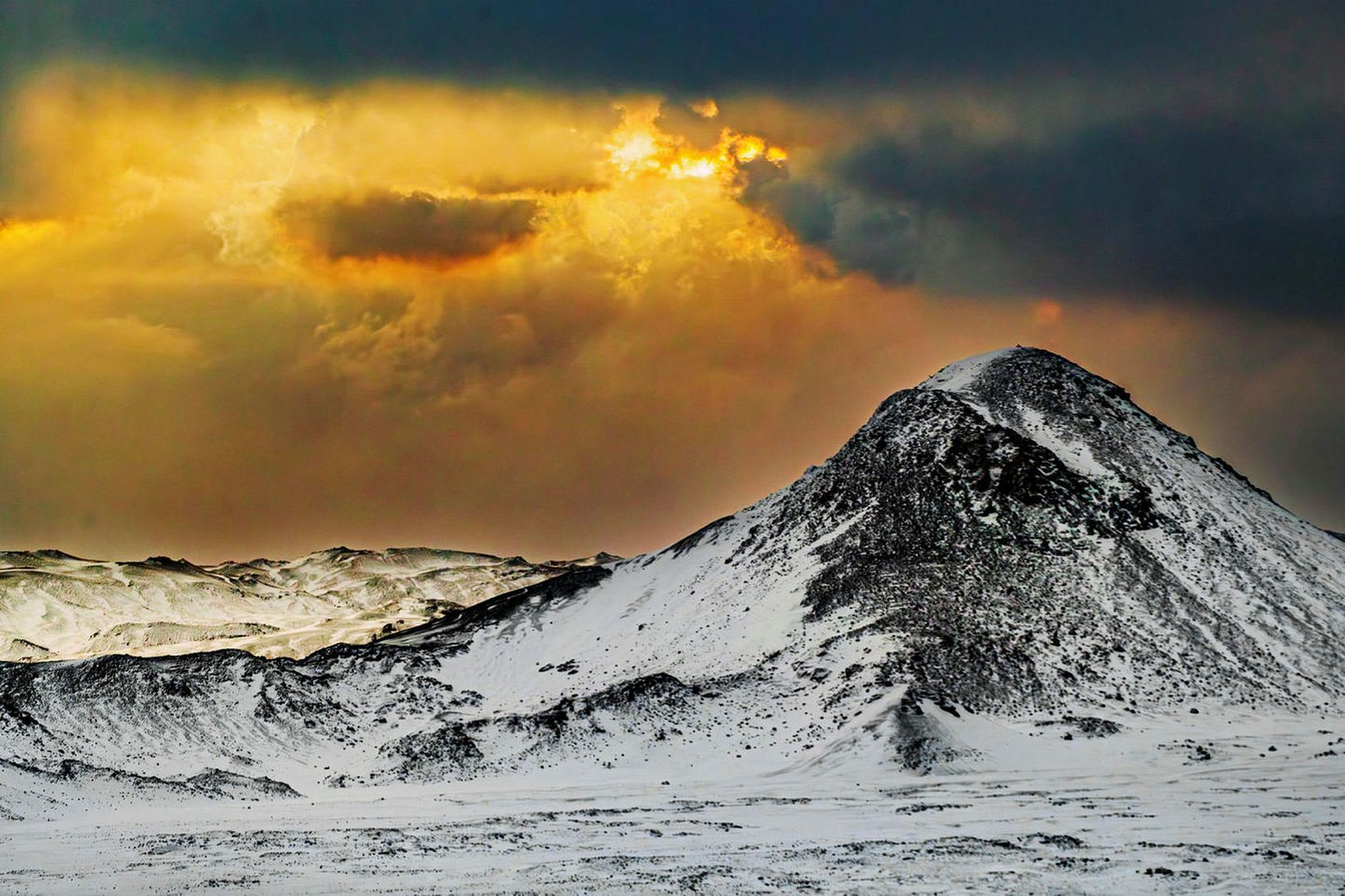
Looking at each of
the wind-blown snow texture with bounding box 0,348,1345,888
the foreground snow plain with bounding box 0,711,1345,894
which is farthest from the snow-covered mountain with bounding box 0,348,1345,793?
the foreground snow plain with bounding box 0,711,1345,894

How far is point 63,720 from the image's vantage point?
8912 cm

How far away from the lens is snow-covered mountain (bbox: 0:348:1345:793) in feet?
254

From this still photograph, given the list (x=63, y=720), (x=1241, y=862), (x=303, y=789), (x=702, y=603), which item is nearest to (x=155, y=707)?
(x=63, y=720)

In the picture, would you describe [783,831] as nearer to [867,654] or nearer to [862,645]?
[867,654]

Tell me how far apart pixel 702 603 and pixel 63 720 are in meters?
48.8

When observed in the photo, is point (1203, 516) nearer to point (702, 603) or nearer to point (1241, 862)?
point (702, 603)

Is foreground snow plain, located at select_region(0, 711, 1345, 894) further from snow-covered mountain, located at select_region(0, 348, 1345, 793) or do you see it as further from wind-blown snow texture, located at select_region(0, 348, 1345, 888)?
snow-covered mountain, located at select_region(0, 348, 1345, 793)

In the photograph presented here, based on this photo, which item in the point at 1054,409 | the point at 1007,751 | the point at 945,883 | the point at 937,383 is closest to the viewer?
the point at 945,883

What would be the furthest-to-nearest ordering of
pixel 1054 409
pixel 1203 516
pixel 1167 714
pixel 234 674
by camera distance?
pixel 1054 409
pixel 1203 516
pixel 234 674
pixel 1167 714

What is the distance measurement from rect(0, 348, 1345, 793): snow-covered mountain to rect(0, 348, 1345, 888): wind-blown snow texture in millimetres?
263

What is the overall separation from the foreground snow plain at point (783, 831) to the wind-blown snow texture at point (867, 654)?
2.46 metres

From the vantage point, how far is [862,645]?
3413 inches

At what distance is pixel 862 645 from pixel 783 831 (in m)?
38.4

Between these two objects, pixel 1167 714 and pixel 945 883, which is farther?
pixel 1167 714
